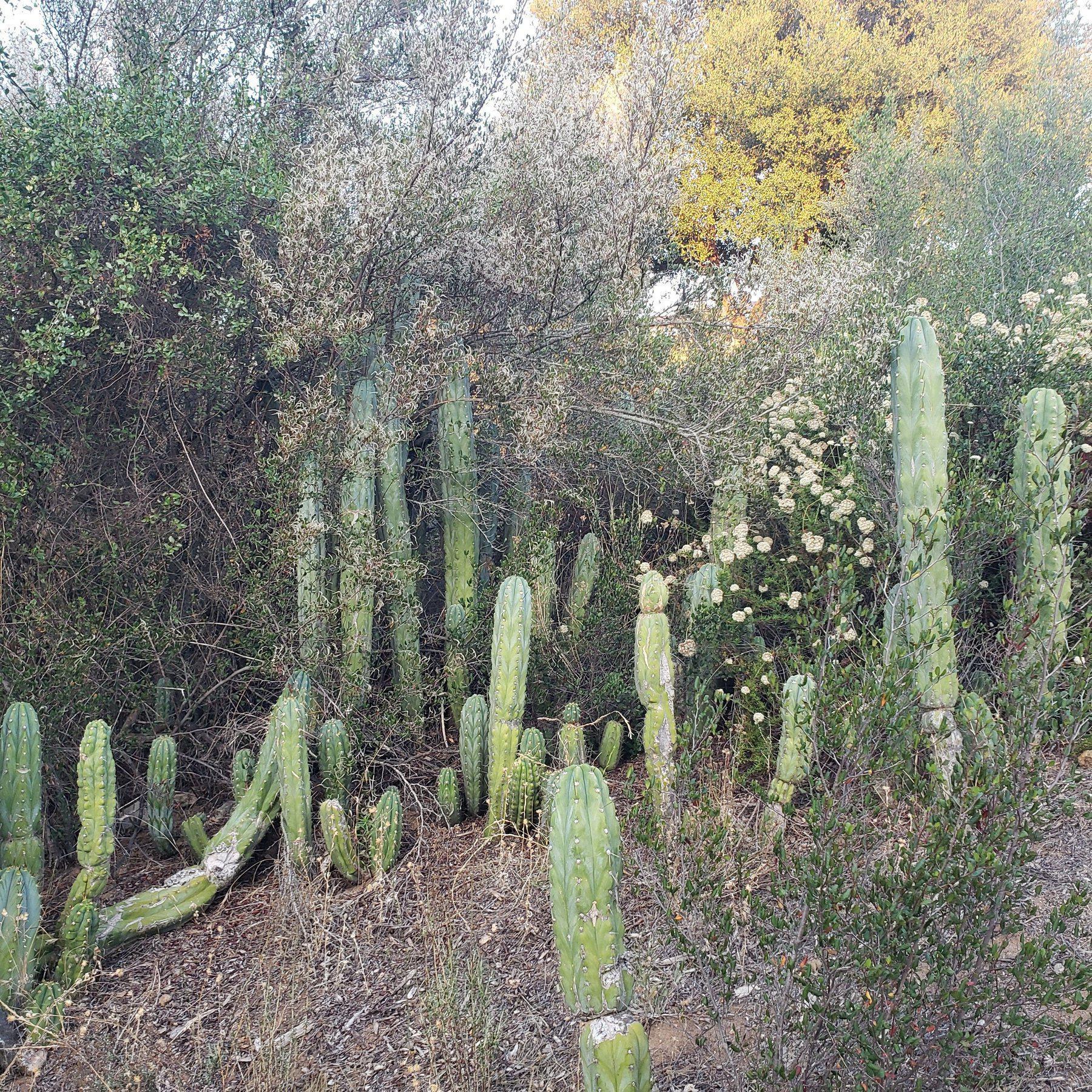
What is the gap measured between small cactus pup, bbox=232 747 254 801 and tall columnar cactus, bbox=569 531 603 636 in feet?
6.82

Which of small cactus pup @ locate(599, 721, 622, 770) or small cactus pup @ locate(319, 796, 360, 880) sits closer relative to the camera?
small cactus pup @ locate(319, 796, 360, 880)

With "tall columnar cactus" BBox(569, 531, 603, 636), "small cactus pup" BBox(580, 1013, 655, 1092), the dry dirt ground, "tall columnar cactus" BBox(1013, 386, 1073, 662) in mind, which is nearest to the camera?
"small cactus pup" BBox(580, 1013, 655, 1092)

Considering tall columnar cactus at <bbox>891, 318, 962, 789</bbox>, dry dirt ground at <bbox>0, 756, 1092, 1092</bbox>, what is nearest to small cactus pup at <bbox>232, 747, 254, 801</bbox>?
dry dirt ground at <bbox>0, 756, 1092, 1092</bbox>

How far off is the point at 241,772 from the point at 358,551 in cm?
131

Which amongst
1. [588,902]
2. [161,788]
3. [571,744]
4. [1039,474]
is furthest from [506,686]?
[1039,474]

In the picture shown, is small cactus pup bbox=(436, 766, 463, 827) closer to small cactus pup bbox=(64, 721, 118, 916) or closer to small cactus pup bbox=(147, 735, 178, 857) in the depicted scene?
small cactus pup bbox=(147, 735, 178, 857)

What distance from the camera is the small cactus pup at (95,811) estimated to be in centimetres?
354

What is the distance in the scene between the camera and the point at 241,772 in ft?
14.9

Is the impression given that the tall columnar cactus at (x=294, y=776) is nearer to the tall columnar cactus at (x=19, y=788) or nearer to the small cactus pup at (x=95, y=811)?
the small cactus pup at (x=95, y=811)

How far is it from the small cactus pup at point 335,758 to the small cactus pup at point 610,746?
57.3 inches

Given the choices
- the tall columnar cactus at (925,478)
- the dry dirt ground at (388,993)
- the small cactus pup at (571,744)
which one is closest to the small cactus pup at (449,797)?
the dry dirt ground at (388,993)

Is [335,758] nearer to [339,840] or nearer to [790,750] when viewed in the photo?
[339,840]

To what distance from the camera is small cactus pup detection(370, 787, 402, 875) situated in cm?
403

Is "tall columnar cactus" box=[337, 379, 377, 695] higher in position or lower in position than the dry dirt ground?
higher
